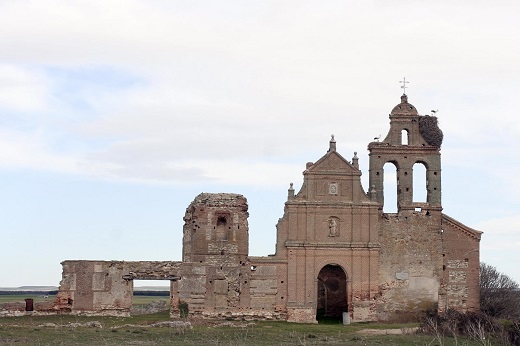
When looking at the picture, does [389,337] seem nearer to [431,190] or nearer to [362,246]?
[362,246]

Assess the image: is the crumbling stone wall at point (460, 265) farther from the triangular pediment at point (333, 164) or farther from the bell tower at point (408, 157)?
the triangular pediment at point (333, 164)

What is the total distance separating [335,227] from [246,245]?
3952 mm

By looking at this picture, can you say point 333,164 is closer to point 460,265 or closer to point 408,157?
point 408,157

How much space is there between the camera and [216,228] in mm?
40406

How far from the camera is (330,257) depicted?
132ft

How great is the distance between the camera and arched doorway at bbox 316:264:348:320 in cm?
4275

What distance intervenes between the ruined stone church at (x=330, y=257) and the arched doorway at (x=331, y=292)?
1356 mm

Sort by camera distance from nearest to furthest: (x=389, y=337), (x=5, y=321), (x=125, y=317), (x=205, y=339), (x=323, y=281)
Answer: (x=205, y=339) → (x=389, y=337) → (x=5, y=321) → (x=125, y=317) → (x=323, y=281)

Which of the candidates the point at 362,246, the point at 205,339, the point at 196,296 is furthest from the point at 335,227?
the point at 205,339

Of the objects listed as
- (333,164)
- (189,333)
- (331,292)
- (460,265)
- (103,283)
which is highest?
(333,164)

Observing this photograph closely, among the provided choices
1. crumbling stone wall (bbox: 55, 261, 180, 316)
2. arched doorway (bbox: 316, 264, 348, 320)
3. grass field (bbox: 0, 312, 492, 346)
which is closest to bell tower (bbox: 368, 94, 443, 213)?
arched doorway (bbox: 316, 264, 348, 320)

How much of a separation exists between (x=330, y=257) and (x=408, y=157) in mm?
5781

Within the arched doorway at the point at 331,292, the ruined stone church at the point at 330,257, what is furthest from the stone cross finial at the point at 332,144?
the arched doorway at the point at 331,292

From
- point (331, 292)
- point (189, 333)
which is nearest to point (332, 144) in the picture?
point (331, 292)
